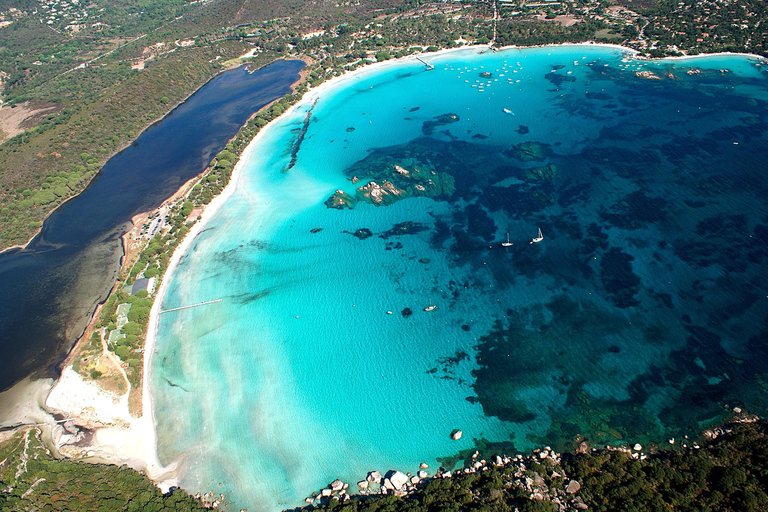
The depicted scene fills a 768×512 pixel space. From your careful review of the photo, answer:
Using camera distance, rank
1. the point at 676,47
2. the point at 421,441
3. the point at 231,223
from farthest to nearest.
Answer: the point at 676,47
the point at 231,223
the point at 421,441

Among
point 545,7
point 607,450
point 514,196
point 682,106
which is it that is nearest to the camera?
point 607,450

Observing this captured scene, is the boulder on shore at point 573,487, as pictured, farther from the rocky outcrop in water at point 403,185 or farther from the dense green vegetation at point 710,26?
the dense green vegetation at point 710,26

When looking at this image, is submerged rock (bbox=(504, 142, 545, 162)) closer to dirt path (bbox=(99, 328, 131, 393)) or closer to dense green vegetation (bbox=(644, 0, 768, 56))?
dense green vegetation (bbox=(644, 0, 768, 56))

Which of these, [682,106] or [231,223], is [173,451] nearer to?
[231,223]

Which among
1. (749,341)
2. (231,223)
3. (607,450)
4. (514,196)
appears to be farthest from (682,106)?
(231,223)

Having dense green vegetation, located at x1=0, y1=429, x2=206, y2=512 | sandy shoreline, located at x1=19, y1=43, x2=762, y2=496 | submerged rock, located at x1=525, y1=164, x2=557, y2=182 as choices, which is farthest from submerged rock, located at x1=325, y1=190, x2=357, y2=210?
Result: dense green vegetation, located at x1=0, y1=429, x2=206, y2=512

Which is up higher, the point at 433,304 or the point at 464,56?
the point at 464,56
